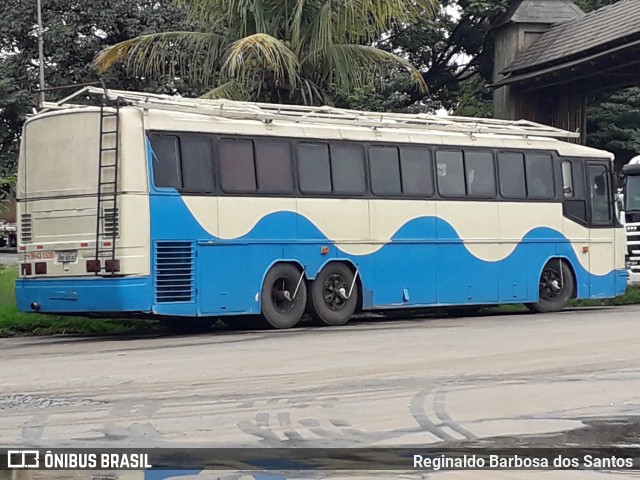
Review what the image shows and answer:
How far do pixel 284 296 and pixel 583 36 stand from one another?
1281 centimetres

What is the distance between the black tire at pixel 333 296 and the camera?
18984 millimetres

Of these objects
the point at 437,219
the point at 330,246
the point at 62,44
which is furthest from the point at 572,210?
the point at 62,44

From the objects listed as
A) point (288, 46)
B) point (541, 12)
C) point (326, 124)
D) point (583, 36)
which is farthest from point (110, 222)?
point (541, 12)

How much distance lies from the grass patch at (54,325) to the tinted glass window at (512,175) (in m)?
6.36

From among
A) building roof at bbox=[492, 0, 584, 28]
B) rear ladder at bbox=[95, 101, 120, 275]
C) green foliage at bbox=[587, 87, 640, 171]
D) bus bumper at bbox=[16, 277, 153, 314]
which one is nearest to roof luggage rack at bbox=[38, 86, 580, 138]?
rear ladder at bbox=[95, 101, 120, 275]

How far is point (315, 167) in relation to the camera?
19.2 m

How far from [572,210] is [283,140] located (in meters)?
6.60

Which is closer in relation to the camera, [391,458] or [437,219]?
[391,458]

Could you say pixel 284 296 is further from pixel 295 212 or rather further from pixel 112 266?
pixel 112 266

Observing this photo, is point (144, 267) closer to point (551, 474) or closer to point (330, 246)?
point (330, 246)

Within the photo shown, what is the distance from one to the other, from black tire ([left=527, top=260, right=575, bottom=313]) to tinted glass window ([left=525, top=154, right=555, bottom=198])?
1.23m

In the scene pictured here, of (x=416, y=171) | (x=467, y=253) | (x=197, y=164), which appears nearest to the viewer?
(x=197, y=164)

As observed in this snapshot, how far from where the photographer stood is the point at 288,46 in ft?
79.2

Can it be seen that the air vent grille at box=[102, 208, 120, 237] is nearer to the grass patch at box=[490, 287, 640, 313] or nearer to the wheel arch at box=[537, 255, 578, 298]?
the wheel arch at box=[537, 255, 578, 298]
